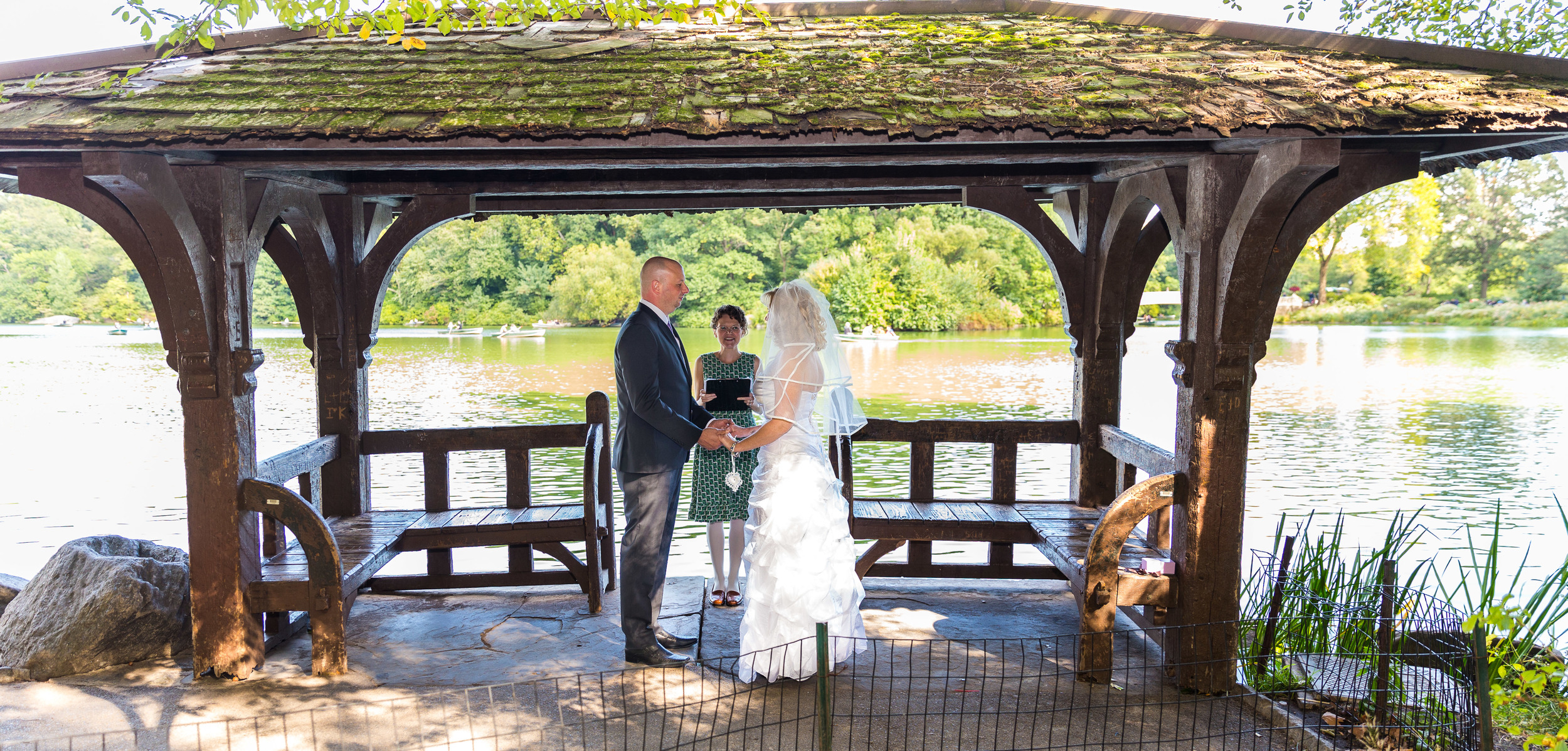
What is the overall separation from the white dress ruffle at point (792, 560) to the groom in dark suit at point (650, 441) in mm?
354

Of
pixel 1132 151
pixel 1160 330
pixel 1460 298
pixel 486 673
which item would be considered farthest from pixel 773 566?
pixel 1460 298

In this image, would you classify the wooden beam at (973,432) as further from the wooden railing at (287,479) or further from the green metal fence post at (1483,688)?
the wooden railing at (287,479)

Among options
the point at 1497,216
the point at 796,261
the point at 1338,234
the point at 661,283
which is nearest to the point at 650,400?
the point at 661,283

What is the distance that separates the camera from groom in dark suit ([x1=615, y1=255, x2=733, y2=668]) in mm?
4180

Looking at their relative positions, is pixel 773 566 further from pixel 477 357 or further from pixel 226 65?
pixel 477 357

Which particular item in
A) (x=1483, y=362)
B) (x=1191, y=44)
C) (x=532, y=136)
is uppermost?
(x=1191, y=44)

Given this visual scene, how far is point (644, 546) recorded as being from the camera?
4.31 m

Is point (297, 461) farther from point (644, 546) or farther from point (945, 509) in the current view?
point (945, 509)

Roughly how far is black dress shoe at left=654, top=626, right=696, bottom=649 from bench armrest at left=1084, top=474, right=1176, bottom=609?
186 cm

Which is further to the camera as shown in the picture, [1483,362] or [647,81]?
[1483,362]

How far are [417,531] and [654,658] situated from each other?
1626 millimetres

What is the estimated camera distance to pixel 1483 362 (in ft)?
89.5

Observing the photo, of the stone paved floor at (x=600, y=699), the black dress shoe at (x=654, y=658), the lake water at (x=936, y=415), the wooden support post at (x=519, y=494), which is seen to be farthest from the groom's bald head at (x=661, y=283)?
the lake water at (x=936, y=415)

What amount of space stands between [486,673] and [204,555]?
1300mm
